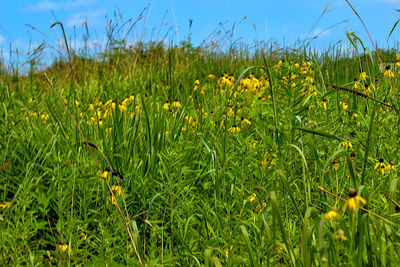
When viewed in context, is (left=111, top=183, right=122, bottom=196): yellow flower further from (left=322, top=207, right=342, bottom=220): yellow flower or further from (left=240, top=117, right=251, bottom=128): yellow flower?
(left=240, top=117, right=251, bottom=128): yellow flower

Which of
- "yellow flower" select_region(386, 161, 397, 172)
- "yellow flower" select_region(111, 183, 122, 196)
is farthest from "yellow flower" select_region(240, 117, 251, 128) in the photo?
"yellow flower" select_region(111, 183, 122, 196)

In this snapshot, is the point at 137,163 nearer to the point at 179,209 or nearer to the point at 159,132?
the point at 159,132

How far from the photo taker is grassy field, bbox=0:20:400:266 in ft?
5.99

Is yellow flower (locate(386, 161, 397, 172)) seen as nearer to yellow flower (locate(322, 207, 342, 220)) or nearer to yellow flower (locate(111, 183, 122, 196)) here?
yellow flower (locate(322, 207, 342, 220))

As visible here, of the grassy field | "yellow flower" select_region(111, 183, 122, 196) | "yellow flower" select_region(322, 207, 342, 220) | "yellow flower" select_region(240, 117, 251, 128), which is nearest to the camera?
"yellow flower" select_region(322, 207, 342, 220)

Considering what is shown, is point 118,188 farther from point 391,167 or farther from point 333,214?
point 391,167

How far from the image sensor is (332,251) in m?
1.65

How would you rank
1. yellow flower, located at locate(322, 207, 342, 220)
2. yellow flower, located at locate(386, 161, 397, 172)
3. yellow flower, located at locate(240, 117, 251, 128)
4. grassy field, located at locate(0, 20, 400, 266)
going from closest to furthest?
yellow flower, located at locate(322, 207, 342, 220) → grassy field, located at locate(0, 20, 400, 266) → yellow flower, located at locate(386, 161, 397, 172) → yellow flower, located at locate(240, 117, 251, 128)

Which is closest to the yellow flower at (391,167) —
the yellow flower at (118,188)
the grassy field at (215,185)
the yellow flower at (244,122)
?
the grassy field at (215,185)

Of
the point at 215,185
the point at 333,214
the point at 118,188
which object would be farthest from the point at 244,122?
the point at 333,214

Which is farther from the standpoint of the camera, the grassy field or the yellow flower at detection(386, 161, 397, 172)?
the yellow flower at detection(386, 161, 397, 172)

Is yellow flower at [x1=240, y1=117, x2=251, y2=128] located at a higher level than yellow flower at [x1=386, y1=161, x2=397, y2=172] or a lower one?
higher

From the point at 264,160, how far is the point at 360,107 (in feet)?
7.21

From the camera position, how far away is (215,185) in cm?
247
